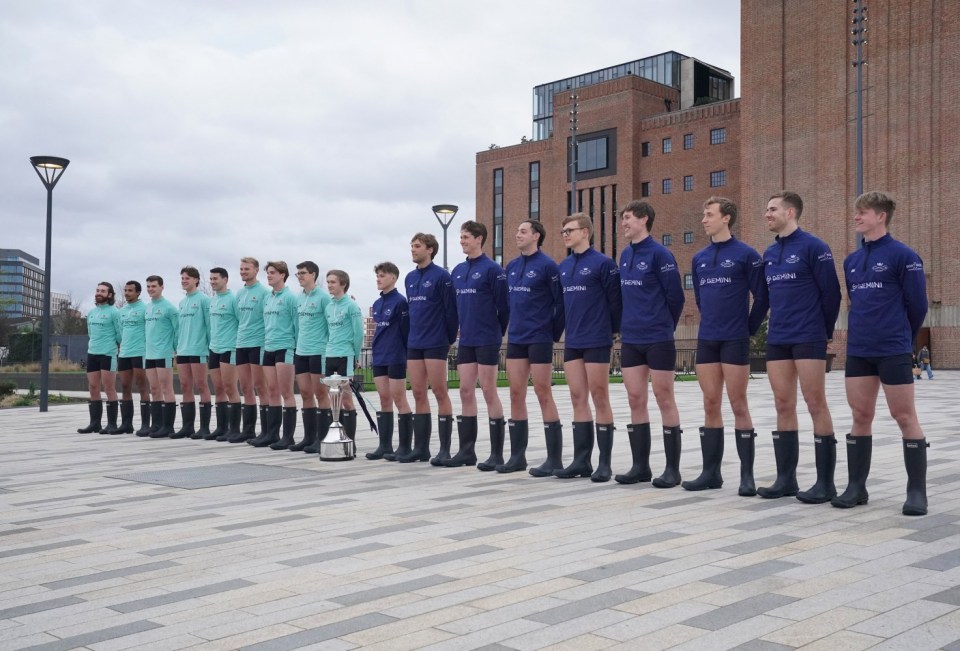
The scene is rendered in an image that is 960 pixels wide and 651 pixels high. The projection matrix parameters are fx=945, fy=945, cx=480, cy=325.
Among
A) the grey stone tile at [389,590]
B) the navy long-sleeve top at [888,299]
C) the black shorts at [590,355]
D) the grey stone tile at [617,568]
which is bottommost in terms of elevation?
the grey stone tile at [389,590]

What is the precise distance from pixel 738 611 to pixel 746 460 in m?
3.38

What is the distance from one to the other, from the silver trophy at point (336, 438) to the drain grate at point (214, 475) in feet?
2.17

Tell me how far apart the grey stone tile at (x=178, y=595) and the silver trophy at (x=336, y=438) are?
5.08 m

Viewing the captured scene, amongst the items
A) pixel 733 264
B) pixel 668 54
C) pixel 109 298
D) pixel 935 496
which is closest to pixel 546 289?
pixel 733 264

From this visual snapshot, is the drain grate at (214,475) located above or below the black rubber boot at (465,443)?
below

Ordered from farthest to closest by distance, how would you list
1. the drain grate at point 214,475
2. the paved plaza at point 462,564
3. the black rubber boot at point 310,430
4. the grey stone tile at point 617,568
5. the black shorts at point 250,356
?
1. the black shorts at point 250,356
2. the black rubber boot at point 310,430
3. the drain grate at point 214,475
4. the grey stone tile at point 617,568
5. the paved plaza at point 462,564

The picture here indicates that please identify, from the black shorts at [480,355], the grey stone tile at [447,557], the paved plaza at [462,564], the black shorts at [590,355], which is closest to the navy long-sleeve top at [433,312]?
the black shorts at [480,355]

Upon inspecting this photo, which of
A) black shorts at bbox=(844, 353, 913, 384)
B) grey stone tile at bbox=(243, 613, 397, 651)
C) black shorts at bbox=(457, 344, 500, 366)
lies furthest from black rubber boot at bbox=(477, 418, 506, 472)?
grey stone tile at bbox=(243, 613, 397, 651)

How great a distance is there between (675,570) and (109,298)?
36.0ft

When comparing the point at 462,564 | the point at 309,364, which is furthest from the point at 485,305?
the point at 462,564

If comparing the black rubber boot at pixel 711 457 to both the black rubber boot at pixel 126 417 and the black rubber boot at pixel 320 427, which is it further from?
the black rubber boot at pixel 126 417

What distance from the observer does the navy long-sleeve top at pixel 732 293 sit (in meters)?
7.02

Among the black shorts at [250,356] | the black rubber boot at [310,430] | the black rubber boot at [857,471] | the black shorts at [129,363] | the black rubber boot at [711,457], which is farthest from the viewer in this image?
the black shorts at [129,363]

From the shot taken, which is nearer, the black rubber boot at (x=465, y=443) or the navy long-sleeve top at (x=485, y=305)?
→ the navy long-sleeve top at (x=485, y=305)
